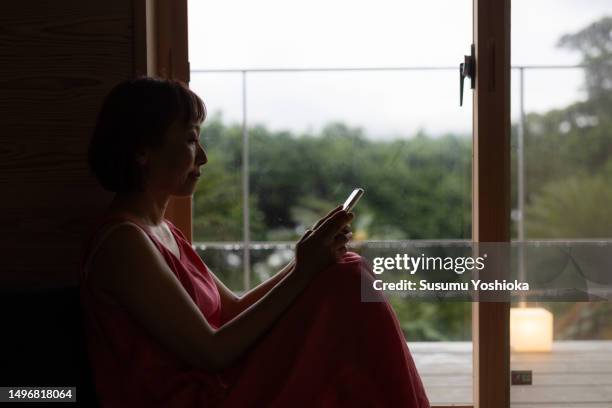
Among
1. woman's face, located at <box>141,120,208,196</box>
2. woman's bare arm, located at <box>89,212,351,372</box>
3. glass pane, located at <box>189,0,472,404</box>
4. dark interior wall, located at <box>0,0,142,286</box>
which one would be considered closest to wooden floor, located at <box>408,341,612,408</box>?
glass pane, located at <box>189,0,472,404</box>

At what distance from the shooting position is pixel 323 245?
1292mm

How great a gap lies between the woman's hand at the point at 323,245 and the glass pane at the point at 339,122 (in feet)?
1.79

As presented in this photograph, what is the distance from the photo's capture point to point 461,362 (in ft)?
6.52

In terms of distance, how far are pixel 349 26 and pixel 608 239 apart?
92 cm

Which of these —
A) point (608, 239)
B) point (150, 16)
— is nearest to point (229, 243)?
point (150, 16)

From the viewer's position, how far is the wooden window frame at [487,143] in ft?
5.76

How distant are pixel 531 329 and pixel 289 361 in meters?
0.90

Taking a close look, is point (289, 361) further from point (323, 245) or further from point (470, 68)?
point (470, 68)

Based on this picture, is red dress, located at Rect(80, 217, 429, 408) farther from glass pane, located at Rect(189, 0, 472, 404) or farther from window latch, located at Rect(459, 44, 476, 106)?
window latch, located at Rect(459, 44, 476, 106)

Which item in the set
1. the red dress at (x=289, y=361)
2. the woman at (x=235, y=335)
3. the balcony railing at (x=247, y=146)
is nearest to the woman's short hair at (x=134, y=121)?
the woman at (x=235, y=335)

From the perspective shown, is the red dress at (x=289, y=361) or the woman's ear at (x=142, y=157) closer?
the red dress at (x=289, y=361)

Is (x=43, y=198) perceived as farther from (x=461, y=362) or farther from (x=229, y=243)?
(x=461, y=362)

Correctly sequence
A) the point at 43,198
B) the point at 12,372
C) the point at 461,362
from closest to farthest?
the point at 12,372 < the point at 43,198 < the point at 461,362

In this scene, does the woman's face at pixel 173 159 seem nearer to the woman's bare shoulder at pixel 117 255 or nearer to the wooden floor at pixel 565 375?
the woman's bare shoulder at pixel 117 255
